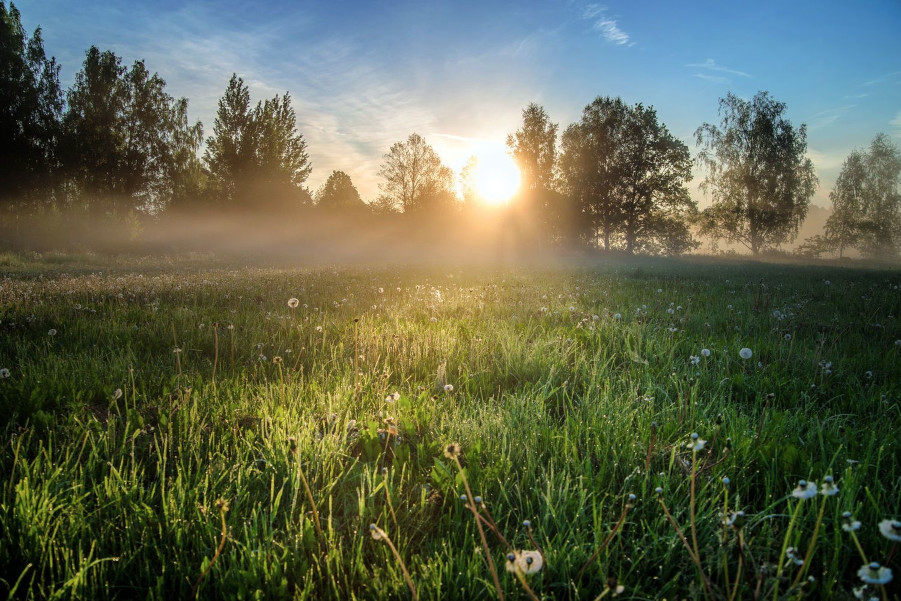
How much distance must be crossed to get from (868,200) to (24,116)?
100m

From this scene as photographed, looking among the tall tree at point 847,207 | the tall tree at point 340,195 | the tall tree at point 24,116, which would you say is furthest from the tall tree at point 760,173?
the tall tree at point 24,116

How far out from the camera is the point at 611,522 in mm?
1770

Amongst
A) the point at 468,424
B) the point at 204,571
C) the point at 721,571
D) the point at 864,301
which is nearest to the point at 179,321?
the point at 468,424

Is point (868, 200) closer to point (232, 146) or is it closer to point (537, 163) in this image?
point (537, 163)

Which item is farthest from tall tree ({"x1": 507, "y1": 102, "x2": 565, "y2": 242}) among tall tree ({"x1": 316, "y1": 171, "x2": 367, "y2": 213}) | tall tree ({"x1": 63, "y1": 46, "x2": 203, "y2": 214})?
tall tree ({"x1": 63, "y1": 46, "x2": 203, "y2": 214})

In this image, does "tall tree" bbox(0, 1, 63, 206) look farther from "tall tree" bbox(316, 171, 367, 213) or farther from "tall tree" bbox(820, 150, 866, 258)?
"tall tree" bbox(820, 150, 866, 258)

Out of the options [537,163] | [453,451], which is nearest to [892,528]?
[453,451]

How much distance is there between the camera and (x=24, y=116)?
34750mm

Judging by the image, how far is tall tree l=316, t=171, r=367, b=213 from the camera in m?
60.7

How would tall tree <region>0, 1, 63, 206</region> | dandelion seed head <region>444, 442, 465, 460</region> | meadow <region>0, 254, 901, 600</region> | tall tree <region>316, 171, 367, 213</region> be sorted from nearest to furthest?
dandelion seed head <region>444, 442, 465, 460</region>, meadow <region>0, 254, 901, 600</region>, tall tree <region>0, 1, 63, 206</region>, tall tree <region>316, 171, 367, 213</region>

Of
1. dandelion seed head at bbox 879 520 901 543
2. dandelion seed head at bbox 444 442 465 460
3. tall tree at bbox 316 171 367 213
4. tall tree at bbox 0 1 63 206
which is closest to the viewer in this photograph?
dandelion seed head at bbox 879 520 901 543

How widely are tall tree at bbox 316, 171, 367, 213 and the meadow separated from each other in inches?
2304

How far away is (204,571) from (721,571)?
5.53 feet

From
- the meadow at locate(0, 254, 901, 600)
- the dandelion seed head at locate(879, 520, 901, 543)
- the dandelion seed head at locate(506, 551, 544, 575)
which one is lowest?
the meadow at locate(0, 254, 901, 600)
